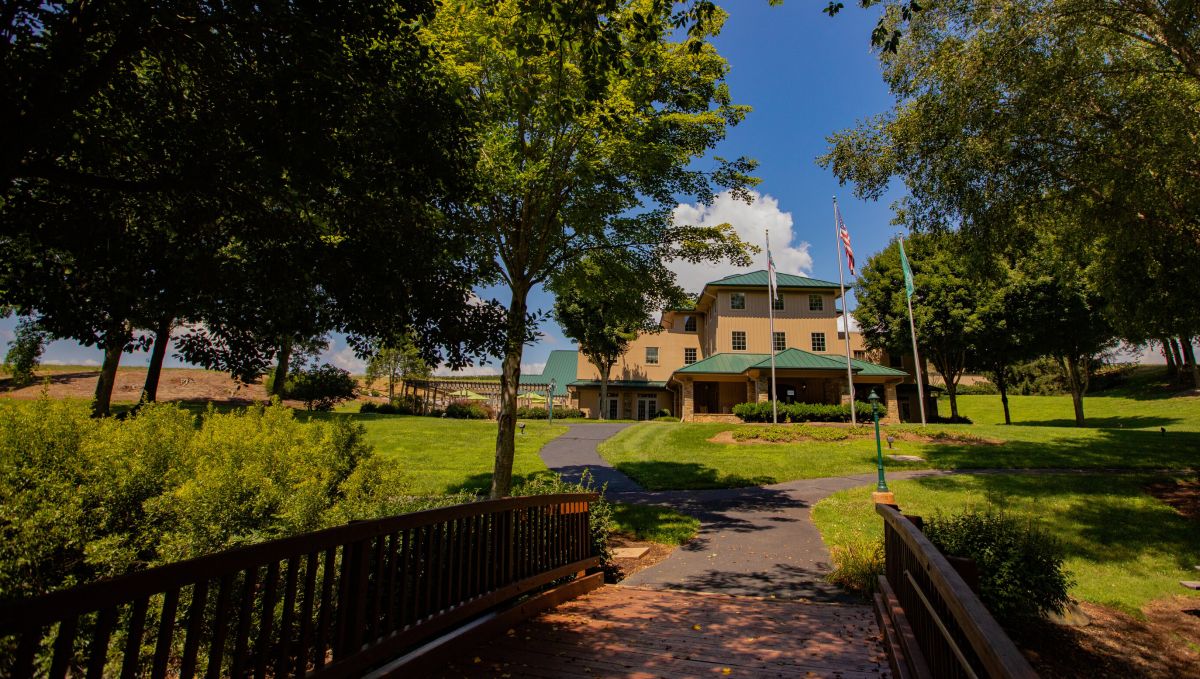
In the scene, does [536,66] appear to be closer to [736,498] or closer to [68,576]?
[68,576]

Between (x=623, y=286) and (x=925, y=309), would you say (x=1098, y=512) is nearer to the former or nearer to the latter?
(x=623, y=286)

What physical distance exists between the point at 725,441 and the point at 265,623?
2212 cm

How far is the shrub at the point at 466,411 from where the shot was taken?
3444 cm

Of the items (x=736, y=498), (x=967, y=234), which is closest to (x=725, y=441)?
(x=736, y=498)

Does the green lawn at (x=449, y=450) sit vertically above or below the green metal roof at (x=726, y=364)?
below

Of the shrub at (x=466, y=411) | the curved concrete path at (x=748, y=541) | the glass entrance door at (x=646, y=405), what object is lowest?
the curved concrete path at (x=748, y=541)

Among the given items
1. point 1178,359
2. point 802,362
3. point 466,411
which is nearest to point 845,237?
point 802,362

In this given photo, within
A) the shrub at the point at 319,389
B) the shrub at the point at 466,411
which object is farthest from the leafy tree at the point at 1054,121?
the shrub at the point at 319,389

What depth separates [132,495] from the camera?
5664 millimetres

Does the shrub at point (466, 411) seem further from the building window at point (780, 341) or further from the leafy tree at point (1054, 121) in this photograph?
the leafy tree at point (1054, 121)

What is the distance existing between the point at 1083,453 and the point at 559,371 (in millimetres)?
38946

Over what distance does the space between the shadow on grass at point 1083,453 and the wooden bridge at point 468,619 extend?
48.9ft

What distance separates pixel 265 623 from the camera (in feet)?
9.64

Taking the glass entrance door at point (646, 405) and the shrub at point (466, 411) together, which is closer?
the shrub at point (466, 411)
